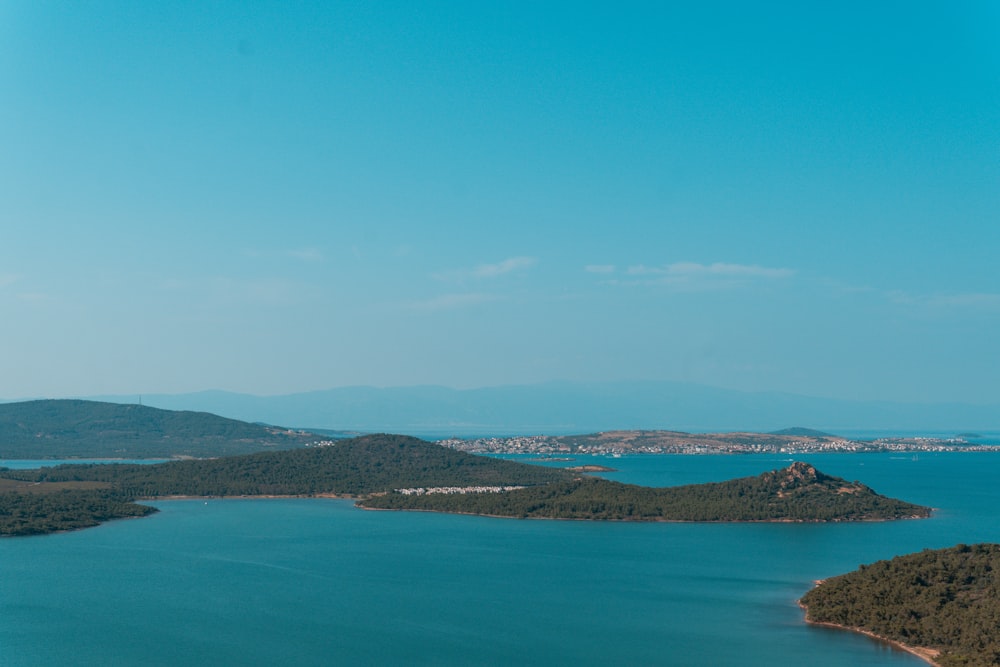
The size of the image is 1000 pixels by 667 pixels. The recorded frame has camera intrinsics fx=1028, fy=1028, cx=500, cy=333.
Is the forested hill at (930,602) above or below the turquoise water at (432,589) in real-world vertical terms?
above

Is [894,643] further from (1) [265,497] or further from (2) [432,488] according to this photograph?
(1) [265,497]

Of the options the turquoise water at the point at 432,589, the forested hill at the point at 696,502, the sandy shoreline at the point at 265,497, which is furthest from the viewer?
the sandy shoreline at the point at 265,497

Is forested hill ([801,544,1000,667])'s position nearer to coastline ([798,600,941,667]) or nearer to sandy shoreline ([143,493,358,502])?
coastline ([798,600,941,667])

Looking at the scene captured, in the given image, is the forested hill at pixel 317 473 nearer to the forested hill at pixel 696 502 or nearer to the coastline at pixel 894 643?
the forested hill at pixel 696 502

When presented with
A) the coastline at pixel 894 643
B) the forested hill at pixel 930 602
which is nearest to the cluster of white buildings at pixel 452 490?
the forested hill at pixel 930 602

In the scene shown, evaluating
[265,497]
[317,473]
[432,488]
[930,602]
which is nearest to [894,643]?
[930,602]

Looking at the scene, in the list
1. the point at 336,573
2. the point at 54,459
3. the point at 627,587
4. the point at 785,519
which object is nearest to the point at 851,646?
the point at 627,587

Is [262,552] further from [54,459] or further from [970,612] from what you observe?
[54,459]
